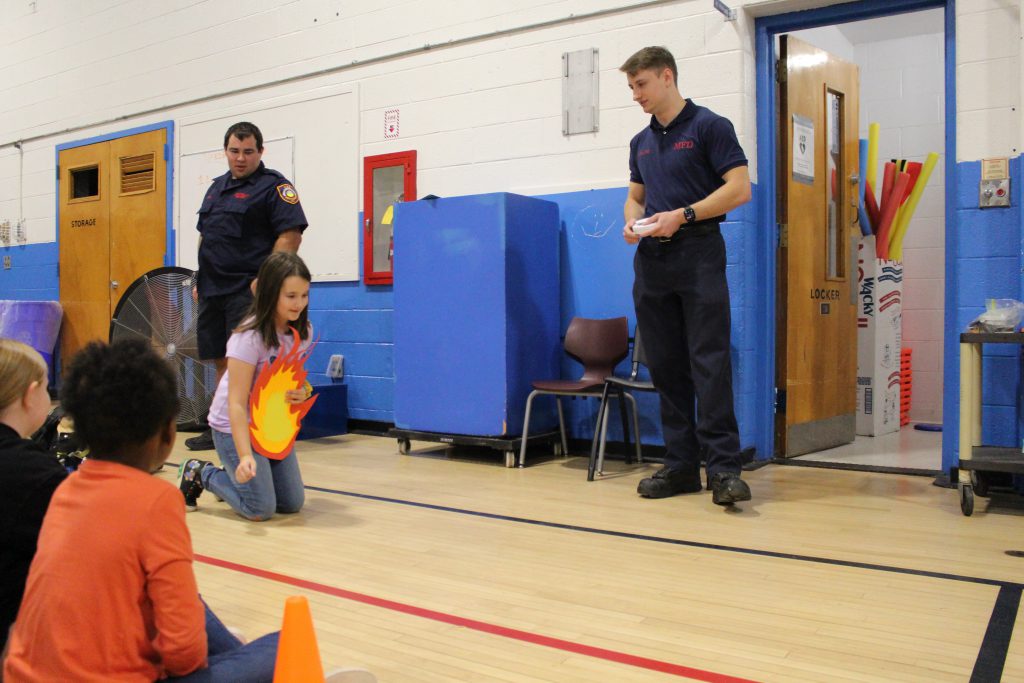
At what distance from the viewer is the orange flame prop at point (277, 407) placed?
2779mm

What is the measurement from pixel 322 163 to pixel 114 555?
14.4 feet

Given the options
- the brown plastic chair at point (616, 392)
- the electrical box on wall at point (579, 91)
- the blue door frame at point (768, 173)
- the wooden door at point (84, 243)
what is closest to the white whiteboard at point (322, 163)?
the electrical box on wall at point (579, 91)

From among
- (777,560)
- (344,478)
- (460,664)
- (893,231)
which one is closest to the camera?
(460,664)

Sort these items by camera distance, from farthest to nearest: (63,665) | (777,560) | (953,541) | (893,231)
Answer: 1. (893,231)
2. (953,541)
3. (777,560)
4. (63,665)

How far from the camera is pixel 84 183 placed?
22.4 ft

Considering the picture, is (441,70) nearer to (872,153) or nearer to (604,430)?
(604,430)

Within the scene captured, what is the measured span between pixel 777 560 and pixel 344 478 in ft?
6.22

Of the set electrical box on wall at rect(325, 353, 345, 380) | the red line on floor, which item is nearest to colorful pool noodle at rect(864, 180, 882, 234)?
electrical box on wall at rect(325, 353, 345, 380)

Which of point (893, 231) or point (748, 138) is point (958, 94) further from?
point (893, 231)

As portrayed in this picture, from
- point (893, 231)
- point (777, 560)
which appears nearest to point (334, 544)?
point (777, 560)

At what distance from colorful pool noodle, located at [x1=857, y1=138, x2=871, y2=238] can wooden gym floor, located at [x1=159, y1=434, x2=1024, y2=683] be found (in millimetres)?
2138

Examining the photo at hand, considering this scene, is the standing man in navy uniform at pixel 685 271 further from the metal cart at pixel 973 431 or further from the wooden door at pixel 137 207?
the wooden door at pixel 137 207

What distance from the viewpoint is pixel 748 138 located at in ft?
12.5

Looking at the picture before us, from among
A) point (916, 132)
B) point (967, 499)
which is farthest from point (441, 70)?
point (916, 132)
